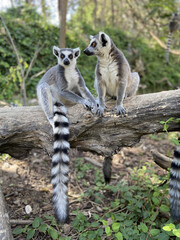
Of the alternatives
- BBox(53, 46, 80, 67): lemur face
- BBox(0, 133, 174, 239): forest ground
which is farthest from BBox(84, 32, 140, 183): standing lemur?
BBox(0, 133, 174, 239): forest ground

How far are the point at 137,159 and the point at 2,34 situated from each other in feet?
24.4

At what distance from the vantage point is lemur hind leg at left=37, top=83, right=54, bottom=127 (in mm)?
3662

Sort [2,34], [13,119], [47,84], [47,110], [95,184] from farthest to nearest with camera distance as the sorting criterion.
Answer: [2,34] → [95,184] → [47,84] → [47,110] → [13,119]

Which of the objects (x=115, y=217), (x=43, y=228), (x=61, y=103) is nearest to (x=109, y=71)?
(x=61, y=103)

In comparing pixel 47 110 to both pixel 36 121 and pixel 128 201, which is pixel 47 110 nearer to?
pixel 36 121

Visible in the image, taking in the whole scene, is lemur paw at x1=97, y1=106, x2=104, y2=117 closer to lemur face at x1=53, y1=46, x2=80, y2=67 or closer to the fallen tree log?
the fallen tree log

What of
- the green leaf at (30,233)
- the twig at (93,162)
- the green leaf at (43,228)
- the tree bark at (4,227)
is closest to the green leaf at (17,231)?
the green leaf at (30,233)

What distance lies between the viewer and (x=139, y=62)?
13156 millimetres

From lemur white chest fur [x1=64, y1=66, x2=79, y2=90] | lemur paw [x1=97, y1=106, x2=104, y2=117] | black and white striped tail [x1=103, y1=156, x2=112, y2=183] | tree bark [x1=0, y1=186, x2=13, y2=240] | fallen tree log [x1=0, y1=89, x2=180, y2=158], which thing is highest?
lemur white chest fur [x1=64, y1=66, x2=79, y2=90]

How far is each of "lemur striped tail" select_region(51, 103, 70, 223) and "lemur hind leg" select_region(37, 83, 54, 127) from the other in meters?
0.24

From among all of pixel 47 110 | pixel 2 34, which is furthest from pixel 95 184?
pixel 2 34

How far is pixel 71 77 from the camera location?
432cm

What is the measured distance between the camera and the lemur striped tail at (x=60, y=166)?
279 cm

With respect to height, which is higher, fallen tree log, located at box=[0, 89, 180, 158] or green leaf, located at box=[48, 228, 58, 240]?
fallen tree log, located at box=[0, 89, 180, 158]
